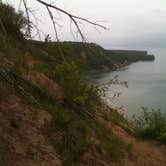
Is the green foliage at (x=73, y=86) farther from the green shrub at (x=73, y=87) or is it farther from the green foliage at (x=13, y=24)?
the green foliage at (x=13, y=24)

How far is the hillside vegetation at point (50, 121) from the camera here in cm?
452

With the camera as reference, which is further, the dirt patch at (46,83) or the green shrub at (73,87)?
the green shrub at (73,87)

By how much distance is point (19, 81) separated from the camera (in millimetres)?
5738

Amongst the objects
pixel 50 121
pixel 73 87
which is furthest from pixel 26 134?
pixel 73 87

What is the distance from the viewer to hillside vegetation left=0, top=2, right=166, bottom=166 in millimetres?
4516

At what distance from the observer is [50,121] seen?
5434 mm

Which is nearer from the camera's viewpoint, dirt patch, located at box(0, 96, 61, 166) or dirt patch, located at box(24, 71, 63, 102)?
dirt patch, located at box(0, 96, 61, 166)

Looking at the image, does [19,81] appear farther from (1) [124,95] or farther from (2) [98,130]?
(1) [124,95]

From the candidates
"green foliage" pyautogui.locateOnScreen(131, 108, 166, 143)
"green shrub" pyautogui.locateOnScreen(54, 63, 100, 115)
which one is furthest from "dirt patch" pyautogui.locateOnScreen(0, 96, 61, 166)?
"green foliage" pyautogui.locateOnScreen(131, 108, 166, 143)

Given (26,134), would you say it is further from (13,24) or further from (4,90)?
(13,24)

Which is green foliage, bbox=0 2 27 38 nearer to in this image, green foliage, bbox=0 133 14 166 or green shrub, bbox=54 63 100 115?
green shrub, bbox=54 63 100 115

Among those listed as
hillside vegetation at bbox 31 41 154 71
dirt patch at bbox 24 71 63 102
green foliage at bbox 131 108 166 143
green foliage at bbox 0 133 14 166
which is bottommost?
green foliage at bbox 131 108 166 143

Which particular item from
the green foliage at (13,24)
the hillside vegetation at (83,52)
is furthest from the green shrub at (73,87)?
the green foliage at (13,24)

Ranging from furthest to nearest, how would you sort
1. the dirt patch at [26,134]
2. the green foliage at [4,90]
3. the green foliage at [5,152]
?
the green foliage at [4,90], the dirt patch at [26,134], the green foliage at [5,152]
